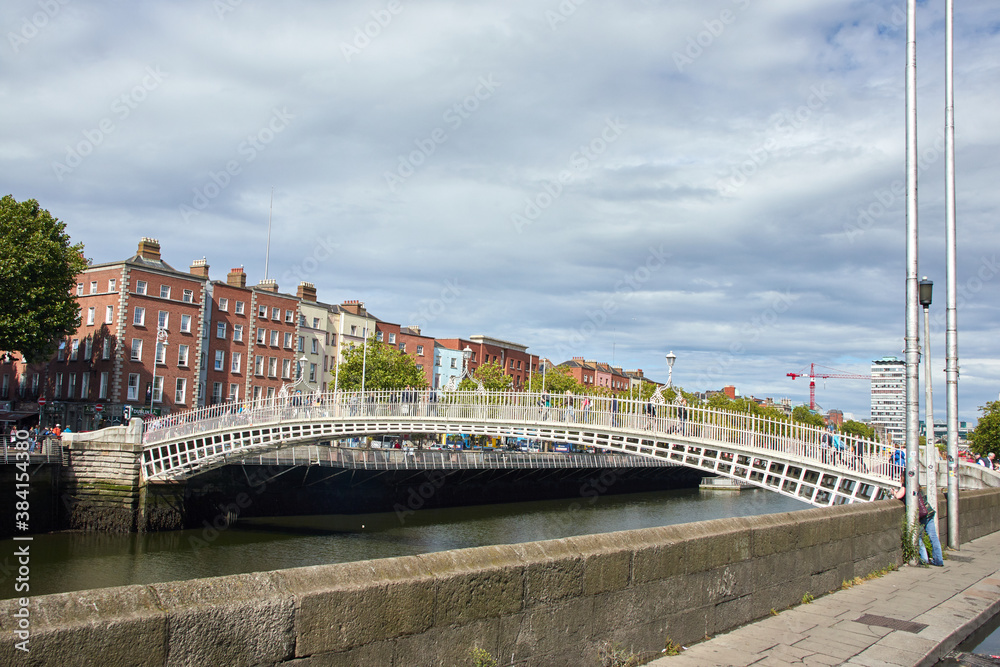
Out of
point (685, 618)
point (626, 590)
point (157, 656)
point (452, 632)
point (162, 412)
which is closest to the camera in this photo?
point (157, 656)

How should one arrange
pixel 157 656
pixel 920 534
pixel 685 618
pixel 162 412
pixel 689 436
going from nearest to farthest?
pixel 157 656
pixel 685 618
pixel 920 534
pixel 689 436
pixel 162 412

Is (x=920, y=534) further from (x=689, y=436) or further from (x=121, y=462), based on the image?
(x=121, y=462)

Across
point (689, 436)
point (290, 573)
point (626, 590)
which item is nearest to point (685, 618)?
point (626, 590)

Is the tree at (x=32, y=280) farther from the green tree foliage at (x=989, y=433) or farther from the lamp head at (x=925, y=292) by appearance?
the green tree foliage at (x=989, y=433)

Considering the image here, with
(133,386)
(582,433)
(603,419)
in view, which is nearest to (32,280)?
(133,386)

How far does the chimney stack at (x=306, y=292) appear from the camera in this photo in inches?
2761

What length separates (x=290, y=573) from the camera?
4.14 metres

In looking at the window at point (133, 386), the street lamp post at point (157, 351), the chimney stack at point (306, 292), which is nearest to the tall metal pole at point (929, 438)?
the street lamp post at point (157, 351)

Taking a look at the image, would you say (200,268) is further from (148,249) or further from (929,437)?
(929,437)

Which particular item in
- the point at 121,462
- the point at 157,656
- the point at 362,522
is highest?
the point at 157,656

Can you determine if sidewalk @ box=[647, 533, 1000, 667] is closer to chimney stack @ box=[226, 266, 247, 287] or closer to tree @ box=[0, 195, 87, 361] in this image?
tree @ box=[0, 195, 87, 361]

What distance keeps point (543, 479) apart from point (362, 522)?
1937 centimetres

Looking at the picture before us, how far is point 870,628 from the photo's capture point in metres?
7.53

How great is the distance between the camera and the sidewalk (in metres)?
6.38
